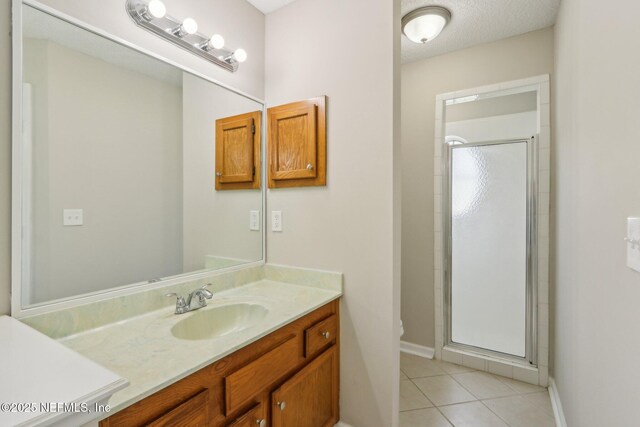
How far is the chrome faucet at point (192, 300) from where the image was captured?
1.31m

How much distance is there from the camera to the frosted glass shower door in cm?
225

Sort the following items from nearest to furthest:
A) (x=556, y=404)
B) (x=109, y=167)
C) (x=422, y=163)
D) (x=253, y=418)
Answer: (x=253, y=418) → (x=109, y=167) → (x=556, y=404) → (x=422, y=163)

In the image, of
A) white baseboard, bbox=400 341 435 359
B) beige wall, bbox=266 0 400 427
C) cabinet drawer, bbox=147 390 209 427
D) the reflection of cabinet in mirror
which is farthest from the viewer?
white baseboard, bbox=400 341 435 359

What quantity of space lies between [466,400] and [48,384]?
2.26 meters

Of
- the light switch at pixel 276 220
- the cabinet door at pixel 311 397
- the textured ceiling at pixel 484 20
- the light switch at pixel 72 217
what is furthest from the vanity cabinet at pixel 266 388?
the textured ceiling at pixel 484 20

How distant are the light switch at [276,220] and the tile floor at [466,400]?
1.40 meters

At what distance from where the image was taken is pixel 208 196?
5.43ft

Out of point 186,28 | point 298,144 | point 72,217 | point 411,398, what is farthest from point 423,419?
point 186,28

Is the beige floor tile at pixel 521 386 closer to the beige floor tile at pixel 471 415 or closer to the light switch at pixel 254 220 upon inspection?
the beige floor tile at pixel 471 415

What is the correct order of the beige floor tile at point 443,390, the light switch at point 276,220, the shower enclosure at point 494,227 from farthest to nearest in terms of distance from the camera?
the shower enclosure at point 494,227 < the beige floor tile at point 443,390 < the light switch at point 276,220

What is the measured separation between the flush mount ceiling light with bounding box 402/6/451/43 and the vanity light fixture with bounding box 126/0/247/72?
1178 millimetres

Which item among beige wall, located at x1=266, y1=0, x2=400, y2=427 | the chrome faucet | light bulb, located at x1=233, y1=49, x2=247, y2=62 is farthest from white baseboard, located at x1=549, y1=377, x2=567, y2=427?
light bulb, located at x1=233, y1=49, x2=247, y2=62

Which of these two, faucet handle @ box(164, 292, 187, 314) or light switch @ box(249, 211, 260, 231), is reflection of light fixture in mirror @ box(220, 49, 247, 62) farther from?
faucet handle @ box(164, 292, 187, 314)

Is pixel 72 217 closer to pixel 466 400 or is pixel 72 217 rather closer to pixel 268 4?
pixel 268 4
